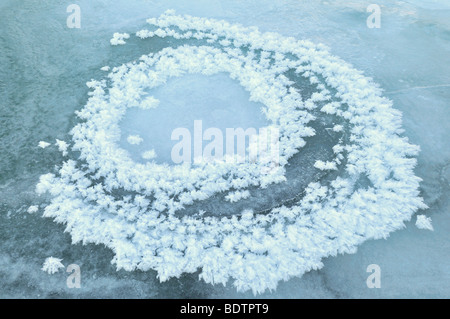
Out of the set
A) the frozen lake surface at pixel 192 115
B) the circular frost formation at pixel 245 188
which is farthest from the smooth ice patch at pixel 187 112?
the circular frost formation at pixel 245 188

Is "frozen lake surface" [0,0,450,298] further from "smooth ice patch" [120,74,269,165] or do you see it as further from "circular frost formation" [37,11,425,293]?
"circular frost formation" [37,11,425,293]

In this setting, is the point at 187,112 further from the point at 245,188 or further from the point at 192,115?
the point at 245,188

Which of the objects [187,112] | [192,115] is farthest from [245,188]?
[187,112]

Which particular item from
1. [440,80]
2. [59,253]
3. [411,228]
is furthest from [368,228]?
[440,80]

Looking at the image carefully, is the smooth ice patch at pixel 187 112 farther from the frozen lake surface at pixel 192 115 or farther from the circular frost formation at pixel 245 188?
the circular frost formation at pixel 245 188

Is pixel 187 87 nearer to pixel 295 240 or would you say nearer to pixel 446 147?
pixel 295 240
